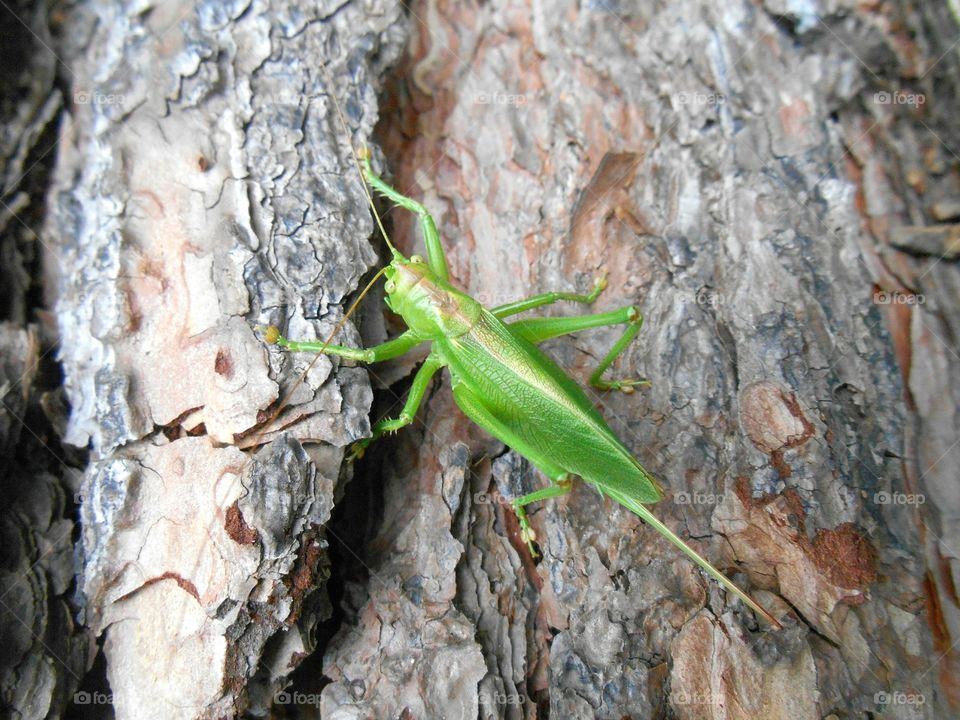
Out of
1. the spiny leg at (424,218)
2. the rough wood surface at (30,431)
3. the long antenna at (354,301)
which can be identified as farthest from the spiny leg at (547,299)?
the rough wood surface at (30,431)

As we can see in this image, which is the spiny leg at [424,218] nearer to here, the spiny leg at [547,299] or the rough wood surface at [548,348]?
the rough wood surface at [548,348]

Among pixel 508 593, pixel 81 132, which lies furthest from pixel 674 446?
pixel 81 132

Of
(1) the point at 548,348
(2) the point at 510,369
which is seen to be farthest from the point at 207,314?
(1) the point at 548,348

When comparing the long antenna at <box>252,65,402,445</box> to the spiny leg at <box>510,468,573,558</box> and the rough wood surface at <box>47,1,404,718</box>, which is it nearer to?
the rough wood surface at <box>47,1,404,718</box>

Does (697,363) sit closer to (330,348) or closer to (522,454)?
(522,454)

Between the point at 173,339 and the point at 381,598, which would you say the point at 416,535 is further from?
the point at 173,339

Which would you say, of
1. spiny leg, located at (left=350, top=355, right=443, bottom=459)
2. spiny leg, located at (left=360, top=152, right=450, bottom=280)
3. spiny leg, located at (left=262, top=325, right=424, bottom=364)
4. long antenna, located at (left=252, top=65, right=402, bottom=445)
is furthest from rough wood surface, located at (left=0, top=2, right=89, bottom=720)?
spiny leg, located at (left=360, top=152, right=450, bottom=280)
